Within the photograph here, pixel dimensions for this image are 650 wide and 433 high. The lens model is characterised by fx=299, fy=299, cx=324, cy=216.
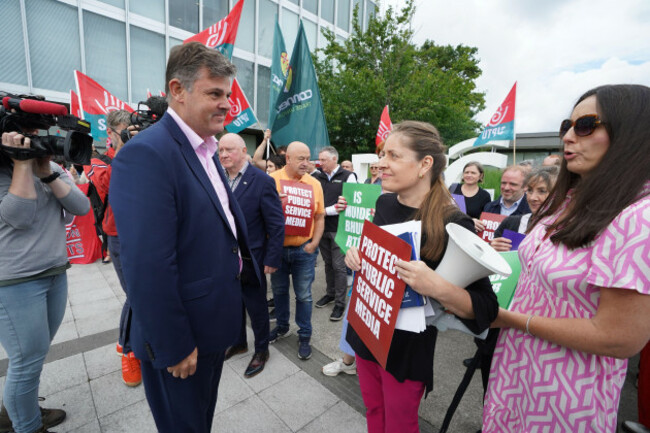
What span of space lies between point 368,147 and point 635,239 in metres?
13.5

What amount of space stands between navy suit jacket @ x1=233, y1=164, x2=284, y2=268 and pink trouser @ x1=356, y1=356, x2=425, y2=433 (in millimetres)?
1498

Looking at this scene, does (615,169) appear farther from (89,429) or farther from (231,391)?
(89,429)

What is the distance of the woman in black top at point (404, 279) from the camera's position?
1316mm

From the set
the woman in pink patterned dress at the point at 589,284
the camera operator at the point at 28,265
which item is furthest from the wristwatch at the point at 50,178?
the woman in pink patterned dress at the point at 589,284

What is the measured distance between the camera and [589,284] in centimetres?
106

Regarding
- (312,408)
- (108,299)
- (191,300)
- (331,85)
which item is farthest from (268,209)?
(331,85)

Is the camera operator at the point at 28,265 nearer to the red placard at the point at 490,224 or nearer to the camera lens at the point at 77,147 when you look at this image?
the camera lens at the point at 77,147

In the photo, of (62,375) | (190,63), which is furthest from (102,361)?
(190,63)

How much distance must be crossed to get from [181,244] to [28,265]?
1.38 meters

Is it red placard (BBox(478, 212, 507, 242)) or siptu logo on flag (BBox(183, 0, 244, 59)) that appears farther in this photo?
siptu logo on flag (BBox(183, 0, 244, 59))

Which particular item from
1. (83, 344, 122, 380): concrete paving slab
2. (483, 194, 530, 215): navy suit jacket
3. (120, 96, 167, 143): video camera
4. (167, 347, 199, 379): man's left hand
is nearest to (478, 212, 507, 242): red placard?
(483, 194, 530, 215): navy suit jacket

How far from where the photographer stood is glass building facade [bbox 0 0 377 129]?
9570 mm

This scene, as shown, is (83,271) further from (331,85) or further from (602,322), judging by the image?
(331,85)

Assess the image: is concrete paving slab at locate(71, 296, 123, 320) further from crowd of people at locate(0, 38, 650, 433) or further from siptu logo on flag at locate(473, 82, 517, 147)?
siptu logo on flag at locate(473, 82, 517, 147)
